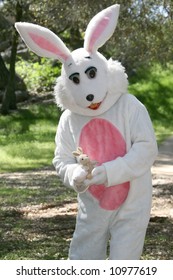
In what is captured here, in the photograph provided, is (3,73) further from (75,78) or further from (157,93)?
(75,78)

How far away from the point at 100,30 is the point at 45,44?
14.0 inches

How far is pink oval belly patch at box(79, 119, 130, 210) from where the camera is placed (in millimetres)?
4652

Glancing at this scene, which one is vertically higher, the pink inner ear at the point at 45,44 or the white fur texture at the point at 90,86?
the pink inner ear at the point at 45,44

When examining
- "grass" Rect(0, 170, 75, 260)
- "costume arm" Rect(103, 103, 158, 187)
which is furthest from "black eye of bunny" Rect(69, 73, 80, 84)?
"grass" Rect(0, 170, 75, 260)

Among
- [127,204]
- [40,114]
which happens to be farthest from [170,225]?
[40,114]

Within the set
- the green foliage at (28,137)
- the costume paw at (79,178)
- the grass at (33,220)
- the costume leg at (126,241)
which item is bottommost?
the green foliage at (28,137)

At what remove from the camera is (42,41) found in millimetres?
4793

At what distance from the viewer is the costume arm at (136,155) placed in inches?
179

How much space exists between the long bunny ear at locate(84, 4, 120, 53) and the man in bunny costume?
13 mm

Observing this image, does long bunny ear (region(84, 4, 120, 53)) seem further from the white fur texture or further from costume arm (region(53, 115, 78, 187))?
costume arm (region(53, 115, 78, 187))

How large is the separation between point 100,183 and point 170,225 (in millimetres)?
3578

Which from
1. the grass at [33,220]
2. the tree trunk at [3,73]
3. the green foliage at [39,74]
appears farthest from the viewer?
the green foliage at [39,74]

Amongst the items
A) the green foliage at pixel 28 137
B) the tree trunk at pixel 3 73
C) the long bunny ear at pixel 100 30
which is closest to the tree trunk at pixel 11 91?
the green foliage at pixel 28 137

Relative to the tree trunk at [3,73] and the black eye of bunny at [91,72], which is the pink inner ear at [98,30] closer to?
the black eye of bunny at [91,72]
